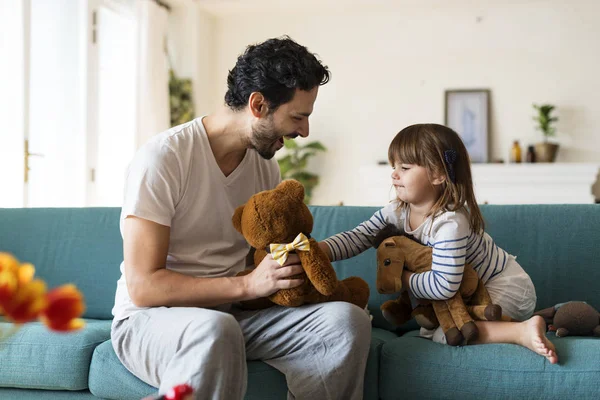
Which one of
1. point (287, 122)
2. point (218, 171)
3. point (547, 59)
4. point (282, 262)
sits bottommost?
point (282, 262)

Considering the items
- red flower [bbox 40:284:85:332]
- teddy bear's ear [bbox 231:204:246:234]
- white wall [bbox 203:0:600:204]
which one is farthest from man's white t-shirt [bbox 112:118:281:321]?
white wall [bbox 203:0:600:204]

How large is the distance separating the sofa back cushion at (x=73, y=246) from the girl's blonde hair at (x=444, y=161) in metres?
1.16

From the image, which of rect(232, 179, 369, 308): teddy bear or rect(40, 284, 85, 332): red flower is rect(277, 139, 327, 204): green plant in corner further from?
rect(40, 284, 85, 332): red flower

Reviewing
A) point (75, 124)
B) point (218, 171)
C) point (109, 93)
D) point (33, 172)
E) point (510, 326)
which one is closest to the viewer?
point (510, 326)

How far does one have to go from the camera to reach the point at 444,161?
1.85m

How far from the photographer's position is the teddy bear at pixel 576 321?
180 cm

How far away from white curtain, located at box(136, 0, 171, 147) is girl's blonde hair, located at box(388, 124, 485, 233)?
13.9 feet

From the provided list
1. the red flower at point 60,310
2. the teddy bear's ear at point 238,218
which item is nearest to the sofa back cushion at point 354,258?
the teddy bear's ear at point 238,218

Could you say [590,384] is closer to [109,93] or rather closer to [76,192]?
[76,192]

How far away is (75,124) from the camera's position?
499 centimetres

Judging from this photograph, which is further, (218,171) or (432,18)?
(432,18)

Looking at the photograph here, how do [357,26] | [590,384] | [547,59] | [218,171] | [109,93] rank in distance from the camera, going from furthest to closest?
1. [357,26]
2. [547,59]
3. [109,93]
4. [218,171]
5. [590,384]

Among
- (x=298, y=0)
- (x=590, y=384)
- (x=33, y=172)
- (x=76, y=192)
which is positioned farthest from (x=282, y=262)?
(x=298, y=0)

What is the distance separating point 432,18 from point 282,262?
569 cm
